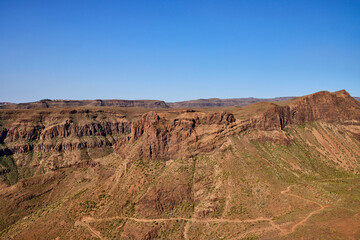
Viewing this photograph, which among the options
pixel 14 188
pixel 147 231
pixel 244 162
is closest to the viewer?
pixel 147 231

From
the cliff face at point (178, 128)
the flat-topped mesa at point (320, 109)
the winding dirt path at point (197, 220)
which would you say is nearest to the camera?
the winding dirt path at point (197, 220)

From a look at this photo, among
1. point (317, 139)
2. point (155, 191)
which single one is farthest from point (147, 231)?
point (317, 139)

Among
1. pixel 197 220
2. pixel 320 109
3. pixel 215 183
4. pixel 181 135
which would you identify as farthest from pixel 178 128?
pixel 320 109

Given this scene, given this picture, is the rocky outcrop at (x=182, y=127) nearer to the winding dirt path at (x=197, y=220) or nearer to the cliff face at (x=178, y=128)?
the cliff face at (x=178, y=128)

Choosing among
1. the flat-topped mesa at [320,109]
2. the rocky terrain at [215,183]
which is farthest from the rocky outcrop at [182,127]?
the rocky terrain at [215,183]

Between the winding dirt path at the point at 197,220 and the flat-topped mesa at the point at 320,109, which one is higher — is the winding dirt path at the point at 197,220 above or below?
below

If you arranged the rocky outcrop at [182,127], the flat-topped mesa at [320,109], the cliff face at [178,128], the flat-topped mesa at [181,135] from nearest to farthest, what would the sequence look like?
the flat-topped mesa at [181,135] → the rocky outcrop at [182,127] → the cliff face at [178,128] → the flat-topped mesa at [320,109]

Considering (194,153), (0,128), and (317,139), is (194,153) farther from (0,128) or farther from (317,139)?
(0,128)

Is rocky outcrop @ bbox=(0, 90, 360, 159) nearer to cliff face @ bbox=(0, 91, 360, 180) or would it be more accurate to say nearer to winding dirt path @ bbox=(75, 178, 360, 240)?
cliff face @ bbox=(0, 91, 360, 180)

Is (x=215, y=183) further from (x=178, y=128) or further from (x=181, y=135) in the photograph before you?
(x=178, y=128)
